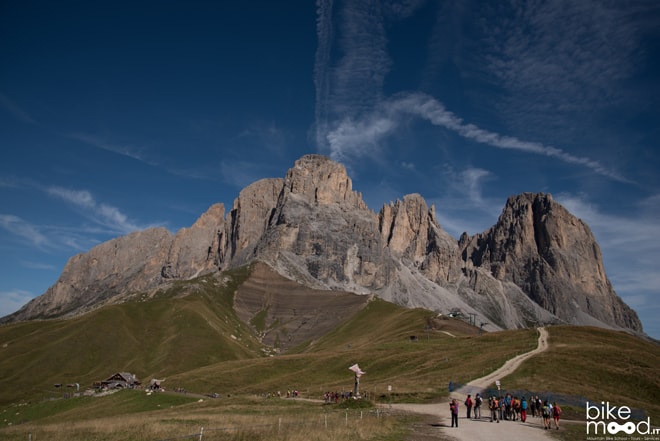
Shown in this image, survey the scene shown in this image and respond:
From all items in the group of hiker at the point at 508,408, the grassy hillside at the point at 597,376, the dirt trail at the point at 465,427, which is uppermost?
the grassy hillside at the point at 597,376

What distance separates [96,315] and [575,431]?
167 meters

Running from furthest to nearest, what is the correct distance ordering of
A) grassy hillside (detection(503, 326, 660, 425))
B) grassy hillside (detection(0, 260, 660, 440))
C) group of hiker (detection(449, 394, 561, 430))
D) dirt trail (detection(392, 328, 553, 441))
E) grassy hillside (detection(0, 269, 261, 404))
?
grassy hillside (detection(0, 269, 261, 404)) → grassy hillside (detection(0, 260, 660, 440)) → grassy hillside (detection(503, 326, 660, 425)) → group of hiker (detection(449, 394, 561, 430)) → dirt trail (detection(392, 328, 553, 441))

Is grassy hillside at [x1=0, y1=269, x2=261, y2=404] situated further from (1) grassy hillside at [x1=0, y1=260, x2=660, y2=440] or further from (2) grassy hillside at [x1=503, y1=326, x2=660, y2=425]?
(2) grassy hillside at [x1=503, y1=326, x2=660, y2=425]

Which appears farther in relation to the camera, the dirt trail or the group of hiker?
the group of hiker

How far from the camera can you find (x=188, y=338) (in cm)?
16038

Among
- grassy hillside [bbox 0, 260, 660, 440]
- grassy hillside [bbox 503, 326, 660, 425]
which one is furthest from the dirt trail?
grassy hillside [bbox 503, 326, 660, 425]

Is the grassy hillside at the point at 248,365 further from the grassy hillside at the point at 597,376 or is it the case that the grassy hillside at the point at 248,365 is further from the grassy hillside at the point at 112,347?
the grassy hillside at the point at 112,347

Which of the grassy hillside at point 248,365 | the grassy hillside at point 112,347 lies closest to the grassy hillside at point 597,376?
the grassy hillside at point 248,365

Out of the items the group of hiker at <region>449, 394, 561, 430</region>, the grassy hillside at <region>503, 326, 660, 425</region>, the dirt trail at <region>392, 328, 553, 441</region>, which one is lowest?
the dirt trail at <region>392, 328, 553, 441</region>

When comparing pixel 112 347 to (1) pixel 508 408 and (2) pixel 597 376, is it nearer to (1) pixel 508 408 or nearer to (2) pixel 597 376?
(2) pixel 597 376

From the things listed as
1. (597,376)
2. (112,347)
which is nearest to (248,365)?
(112,347)

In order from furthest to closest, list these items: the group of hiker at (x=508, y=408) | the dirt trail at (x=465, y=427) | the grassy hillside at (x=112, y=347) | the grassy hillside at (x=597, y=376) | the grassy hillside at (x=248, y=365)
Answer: the grassy hillside at (x=112, y=347)
the grassy hillside at (x=248, y=365)
the grassy hillside at (x=597, y=376)
the group of hiker at (x=508, y=408)
the dirt trail at (x=465, y=427)

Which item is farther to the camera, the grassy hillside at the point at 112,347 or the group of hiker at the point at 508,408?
the grassy hillside at the point at 112,347

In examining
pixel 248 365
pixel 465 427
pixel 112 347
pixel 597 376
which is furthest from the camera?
pixel 112 347
